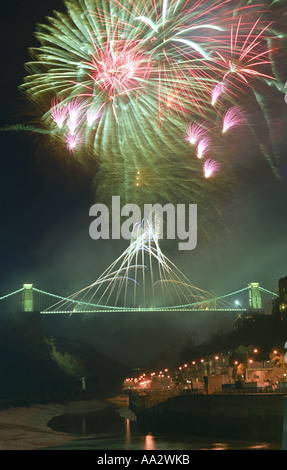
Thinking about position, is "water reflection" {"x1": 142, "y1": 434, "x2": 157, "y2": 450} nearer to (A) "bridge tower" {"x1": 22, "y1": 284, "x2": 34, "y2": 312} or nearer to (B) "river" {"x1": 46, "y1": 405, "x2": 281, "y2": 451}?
(B) "river" {"x1": 46, "y1": 405, "x2": 281, "y2": 451}

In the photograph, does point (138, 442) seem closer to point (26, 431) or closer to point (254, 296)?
point (26, 431)

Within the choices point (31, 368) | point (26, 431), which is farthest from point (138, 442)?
Answer: point (31, 368)

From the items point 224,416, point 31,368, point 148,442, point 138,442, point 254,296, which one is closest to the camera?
point 224,416

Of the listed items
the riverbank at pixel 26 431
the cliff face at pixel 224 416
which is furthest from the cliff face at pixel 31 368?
the cliff face at pixel 224 416

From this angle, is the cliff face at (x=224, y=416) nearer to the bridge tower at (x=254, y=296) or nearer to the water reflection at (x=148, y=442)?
the water reflection at (x=148, y=442)

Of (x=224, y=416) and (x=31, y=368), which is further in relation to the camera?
(x=31, y=368)
